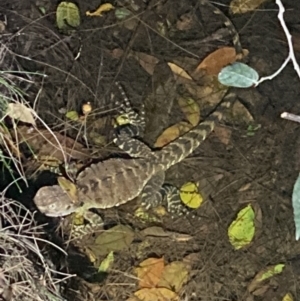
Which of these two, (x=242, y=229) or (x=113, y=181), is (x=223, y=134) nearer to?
(x=242, y=229)

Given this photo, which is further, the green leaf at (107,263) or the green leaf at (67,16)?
the green leaf at (67,16)

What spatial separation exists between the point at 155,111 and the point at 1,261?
41.1 inches

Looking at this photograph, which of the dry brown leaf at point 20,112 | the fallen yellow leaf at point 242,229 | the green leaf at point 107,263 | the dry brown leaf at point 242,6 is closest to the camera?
the dry brown leaf at point 20,112

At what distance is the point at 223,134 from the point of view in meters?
2.70

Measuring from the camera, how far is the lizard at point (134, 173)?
2.52 m

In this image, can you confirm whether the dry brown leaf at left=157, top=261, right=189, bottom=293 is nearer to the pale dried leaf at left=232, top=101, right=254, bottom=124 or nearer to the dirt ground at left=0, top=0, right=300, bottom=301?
the dirt ground at left=0, top=0, right=300, bottom=301

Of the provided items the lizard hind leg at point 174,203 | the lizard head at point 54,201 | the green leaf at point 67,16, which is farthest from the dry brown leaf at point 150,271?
the green leaf at point 67,16

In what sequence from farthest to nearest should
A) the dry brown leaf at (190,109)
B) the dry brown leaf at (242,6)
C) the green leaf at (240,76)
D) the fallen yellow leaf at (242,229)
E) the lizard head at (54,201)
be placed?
the dry brown leaf at (242,6), the dry brown leaf at (190,109), the fallen yellow leaf at (242,229), the lizard head at (54,201), the green leaf at (240,76)

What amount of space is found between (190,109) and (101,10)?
0.52 m

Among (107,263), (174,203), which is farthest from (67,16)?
(107,263)

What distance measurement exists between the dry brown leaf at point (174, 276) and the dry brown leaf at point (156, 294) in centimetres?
2

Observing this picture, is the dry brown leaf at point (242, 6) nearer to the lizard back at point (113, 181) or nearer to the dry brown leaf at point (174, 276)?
the lizard back at point (113, 181)

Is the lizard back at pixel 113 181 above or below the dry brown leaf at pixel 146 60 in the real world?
below

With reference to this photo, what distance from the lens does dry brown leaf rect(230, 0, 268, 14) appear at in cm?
281
